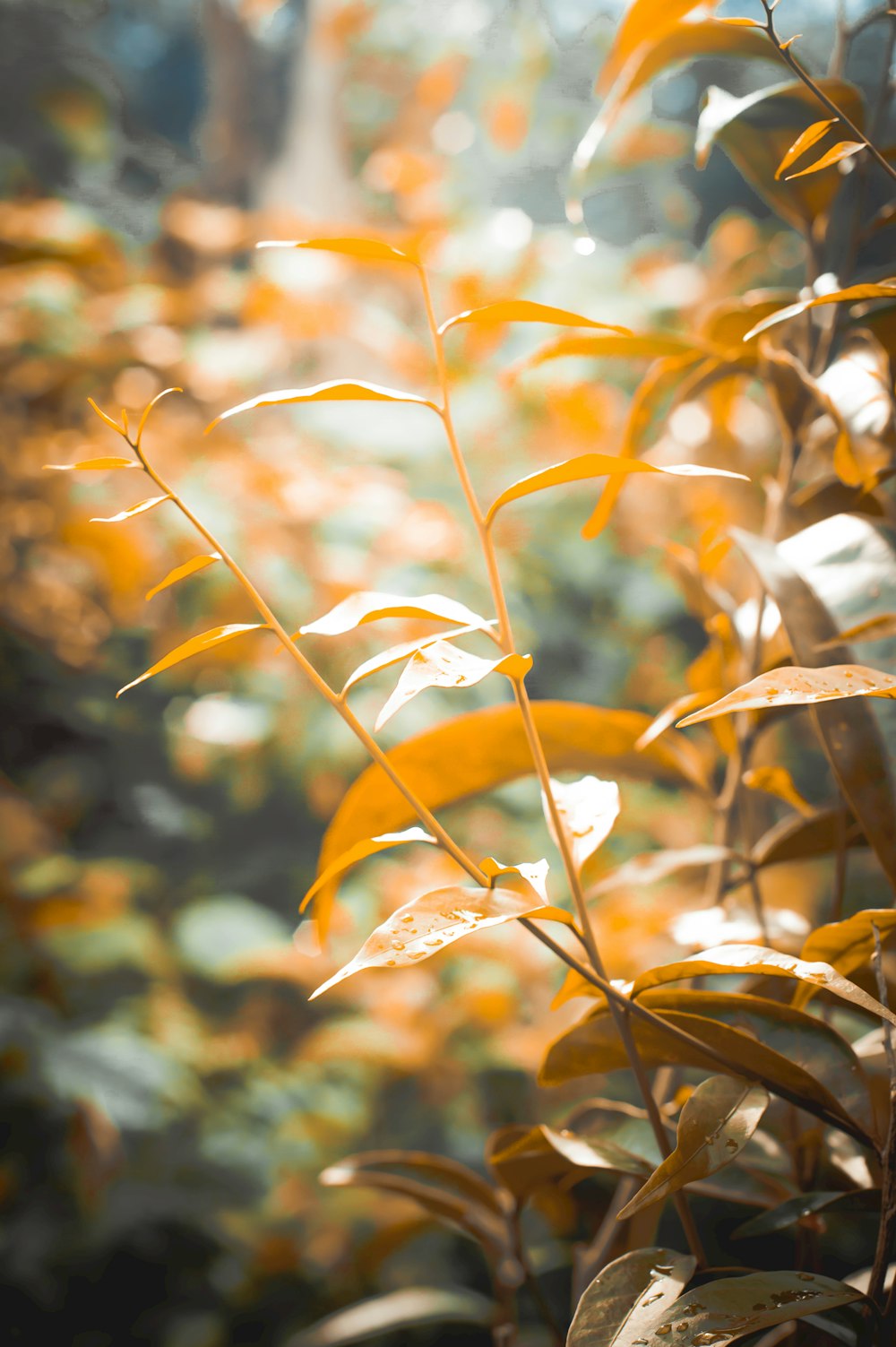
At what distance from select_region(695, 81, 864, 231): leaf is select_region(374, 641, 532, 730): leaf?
8.8 inches

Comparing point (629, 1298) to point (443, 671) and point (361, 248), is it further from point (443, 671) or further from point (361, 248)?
point (361, 248)

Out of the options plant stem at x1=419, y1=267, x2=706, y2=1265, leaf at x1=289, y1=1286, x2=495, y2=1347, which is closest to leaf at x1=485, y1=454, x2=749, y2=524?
plant stem at x1=419, y1=267, x2=706, y2=1265

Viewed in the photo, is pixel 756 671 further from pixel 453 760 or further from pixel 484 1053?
pixel 484 1053

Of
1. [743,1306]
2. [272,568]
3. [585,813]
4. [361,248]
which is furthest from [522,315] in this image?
[272,568]

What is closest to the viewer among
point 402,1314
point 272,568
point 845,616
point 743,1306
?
point 743,1306

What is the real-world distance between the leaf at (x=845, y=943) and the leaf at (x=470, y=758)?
12cm

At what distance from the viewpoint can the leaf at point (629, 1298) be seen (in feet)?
0.62

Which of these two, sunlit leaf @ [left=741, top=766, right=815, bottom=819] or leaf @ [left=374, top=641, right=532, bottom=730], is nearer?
leaf @ [left=374, top=641, right=532, bottom=730]

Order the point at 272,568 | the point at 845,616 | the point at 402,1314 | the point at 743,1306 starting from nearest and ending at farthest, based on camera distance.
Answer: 1. the point at 743,1306
2. the point at 845,616
3. the point at 402,1314
4. the point at 272,568

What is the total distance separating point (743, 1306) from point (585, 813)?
12 cm

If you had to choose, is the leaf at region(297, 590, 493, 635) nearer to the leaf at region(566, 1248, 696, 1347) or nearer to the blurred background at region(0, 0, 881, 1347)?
the leaf at region(566, 1248, 696, 1347)

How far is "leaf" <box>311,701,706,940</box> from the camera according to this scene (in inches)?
12.5

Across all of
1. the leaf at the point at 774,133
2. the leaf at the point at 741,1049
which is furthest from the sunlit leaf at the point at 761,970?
the leaf at the point at 774,133

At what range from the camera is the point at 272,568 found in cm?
84
